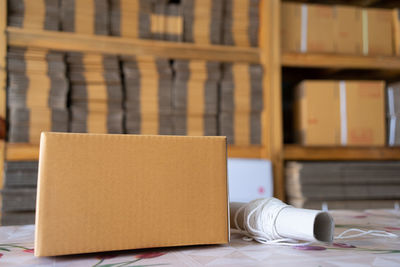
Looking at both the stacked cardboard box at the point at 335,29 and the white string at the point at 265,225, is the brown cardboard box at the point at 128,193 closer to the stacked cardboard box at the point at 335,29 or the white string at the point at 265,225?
the white string at the point at 265,225

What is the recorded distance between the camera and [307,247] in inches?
24.5

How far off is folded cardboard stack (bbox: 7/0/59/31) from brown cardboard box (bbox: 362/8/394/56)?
169cm

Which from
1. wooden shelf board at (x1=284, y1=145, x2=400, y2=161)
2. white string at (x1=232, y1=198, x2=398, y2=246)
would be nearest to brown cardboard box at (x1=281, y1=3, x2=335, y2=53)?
wooden shelf board at (x1=284, y1=145, x2=400, y2=161)

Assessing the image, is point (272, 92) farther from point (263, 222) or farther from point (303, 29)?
point (263, 222)

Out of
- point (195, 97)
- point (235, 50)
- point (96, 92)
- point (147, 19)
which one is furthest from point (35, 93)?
point (235, 50)

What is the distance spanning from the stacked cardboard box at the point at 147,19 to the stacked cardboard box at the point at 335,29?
607 millimetres

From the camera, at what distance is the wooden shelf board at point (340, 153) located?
203 centimetres

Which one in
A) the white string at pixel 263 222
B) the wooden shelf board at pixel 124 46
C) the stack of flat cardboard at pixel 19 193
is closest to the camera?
the white string at pixel 263 222

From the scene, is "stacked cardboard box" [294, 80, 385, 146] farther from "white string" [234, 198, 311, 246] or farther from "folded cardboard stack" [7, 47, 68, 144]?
"white string" [234, 198, 311, 246]

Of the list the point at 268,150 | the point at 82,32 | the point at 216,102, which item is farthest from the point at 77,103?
the point at 268,150

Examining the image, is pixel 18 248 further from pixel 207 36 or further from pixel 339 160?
pixel 339 160

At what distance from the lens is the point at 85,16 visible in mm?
1877

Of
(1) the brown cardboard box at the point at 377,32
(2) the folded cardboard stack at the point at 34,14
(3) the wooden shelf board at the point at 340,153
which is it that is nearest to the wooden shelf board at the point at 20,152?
(2) the folded cardboard stack at the point at 34,14

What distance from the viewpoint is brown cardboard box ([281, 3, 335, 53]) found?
2105 millimetres
